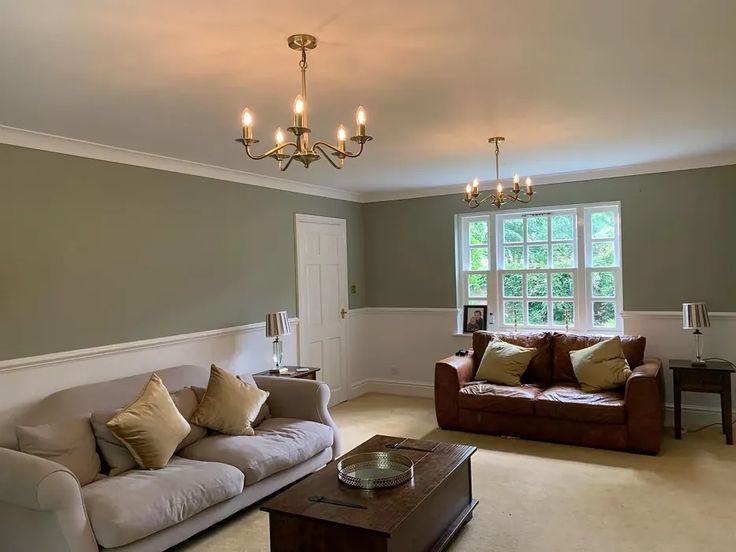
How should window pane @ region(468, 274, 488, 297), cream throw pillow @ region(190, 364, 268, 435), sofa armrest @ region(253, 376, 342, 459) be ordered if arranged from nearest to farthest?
1. cream throw pillow @ region(190, 364, 268, 435)
2. sofa armrest @ region(253, 376, 342, 459)
3. window pane @ region(468, 274, 488, 297)

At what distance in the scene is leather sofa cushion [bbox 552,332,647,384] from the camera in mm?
4934

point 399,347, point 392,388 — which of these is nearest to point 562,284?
point 399,347

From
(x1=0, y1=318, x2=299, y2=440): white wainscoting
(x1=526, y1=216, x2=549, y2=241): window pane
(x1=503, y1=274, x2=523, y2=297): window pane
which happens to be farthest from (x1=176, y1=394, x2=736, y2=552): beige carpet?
(x1=526, y1=216, x2=549, y2=241): window pane

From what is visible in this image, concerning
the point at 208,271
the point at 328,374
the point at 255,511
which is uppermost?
the point at 208,271

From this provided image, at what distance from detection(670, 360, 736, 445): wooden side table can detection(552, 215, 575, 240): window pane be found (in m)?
1.66

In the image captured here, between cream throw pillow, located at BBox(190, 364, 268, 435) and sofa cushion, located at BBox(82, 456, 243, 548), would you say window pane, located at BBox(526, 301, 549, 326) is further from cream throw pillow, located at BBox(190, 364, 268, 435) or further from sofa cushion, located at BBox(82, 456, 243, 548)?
sofa cushion, located at BBox(82, 456, 243, 548)

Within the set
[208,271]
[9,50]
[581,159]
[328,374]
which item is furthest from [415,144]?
[328,374]

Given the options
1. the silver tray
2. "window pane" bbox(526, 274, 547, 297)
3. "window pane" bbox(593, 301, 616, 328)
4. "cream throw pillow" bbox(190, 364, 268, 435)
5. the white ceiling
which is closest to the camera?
the white ceiling

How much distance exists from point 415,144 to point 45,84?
2.34 m

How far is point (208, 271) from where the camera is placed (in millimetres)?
4730

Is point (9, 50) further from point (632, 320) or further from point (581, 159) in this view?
point (632, 320)

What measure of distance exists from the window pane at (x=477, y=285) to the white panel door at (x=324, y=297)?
140cm

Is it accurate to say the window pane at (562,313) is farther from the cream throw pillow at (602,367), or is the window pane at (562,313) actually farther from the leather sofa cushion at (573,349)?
the cream throw pillow at (602,367)

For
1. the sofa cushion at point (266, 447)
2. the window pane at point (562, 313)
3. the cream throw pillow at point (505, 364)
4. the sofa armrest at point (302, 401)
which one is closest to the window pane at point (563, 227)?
the window pane at point (562, 313)
